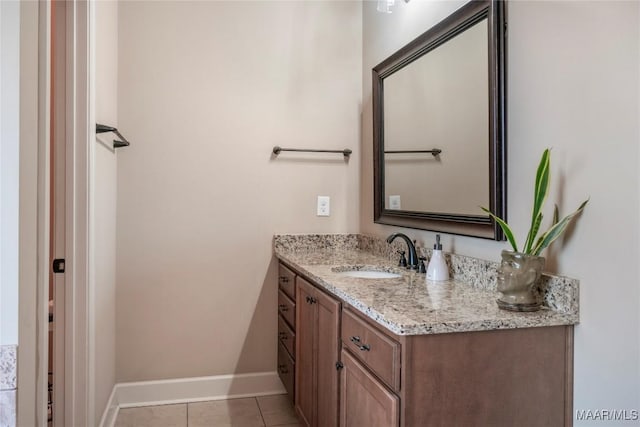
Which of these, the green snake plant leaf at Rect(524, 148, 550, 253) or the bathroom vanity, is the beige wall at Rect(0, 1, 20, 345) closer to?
the bathroom vanity

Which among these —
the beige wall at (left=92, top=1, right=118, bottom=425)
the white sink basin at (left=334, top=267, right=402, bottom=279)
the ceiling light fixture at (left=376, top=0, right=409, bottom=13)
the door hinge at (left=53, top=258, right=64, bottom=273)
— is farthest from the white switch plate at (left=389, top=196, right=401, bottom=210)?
the door hinge at (left=53, top=258, right=64, bottom=273)

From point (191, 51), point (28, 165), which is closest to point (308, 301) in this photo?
point (28, 165)

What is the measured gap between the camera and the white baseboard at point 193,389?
2.47m

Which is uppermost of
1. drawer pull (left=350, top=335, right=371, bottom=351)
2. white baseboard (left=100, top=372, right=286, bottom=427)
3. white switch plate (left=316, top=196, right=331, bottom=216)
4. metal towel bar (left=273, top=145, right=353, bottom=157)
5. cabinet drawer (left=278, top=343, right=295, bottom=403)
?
metal towel bar (left=273, top=145, right=353, bottom=157)

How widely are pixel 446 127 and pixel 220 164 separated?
1310mm

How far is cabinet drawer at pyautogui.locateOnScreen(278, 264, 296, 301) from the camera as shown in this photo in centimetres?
225

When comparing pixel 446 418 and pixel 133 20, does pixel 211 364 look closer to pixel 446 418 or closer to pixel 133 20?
pixel 446 418

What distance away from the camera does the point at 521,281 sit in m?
1.27

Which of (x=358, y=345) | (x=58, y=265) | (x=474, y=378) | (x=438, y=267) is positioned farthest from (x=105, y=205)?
(x=474, y=378)

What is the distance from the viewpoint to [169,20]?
8.24 ft

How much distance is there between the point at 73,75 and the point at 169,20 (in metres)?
1.00

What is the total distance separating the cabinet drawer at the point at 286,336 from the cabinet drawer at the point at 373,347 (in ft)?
2.43

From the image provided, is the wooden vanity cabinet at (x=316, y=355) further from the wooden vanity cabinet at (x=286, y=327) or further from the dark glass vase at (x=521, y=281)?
the dark glass vase at (x=521, y=281)

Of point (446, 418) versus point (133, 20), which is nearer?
point (446, 418)
